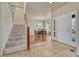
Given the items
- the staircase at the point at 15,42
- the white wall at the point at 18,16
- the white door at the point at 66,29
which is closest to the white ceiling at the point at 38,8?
the white wall at the point at 18,16

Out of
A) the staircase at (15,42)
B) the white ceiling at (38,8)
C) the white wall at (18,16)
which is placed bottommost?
the staircase at (15,42)

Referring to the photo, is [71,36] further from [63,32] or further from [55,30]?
[55,30]

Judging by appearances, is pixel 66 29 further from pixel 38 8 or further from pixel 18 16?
pixel 18 16

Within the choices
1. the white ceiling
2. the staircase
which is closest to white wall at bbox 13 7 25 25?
the white ceiling

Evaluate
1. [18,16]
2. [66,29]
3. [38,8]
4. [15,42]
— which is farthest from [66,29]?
[18,16]

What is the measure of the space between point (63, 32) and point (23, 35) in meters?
2.47

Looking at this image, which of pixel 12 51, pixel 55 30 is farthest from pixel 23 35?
pixel 55 30

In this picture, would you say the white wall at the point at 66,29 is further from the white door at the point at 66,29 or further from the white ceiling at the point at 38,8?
the white ceiling at the point at 38,8

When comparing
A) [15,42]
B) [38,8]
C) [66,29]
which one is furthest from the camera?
[38,8]

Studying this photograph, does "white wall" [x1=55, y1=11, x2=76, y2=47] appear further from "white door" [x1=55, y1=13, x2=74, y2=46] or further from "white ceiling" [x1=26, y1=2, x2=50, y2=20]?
"white ceiling" [x1=26, y1=2, x2=50, y2=20]

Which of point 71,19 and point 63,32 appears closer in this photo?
point 71,19

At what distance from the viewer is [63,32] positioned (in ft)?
21.4

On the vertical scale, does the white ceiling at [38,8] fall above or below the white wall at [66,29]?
above

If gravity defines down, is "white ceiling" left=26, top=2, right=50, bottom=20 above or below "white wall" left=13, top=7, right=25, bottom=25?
above
